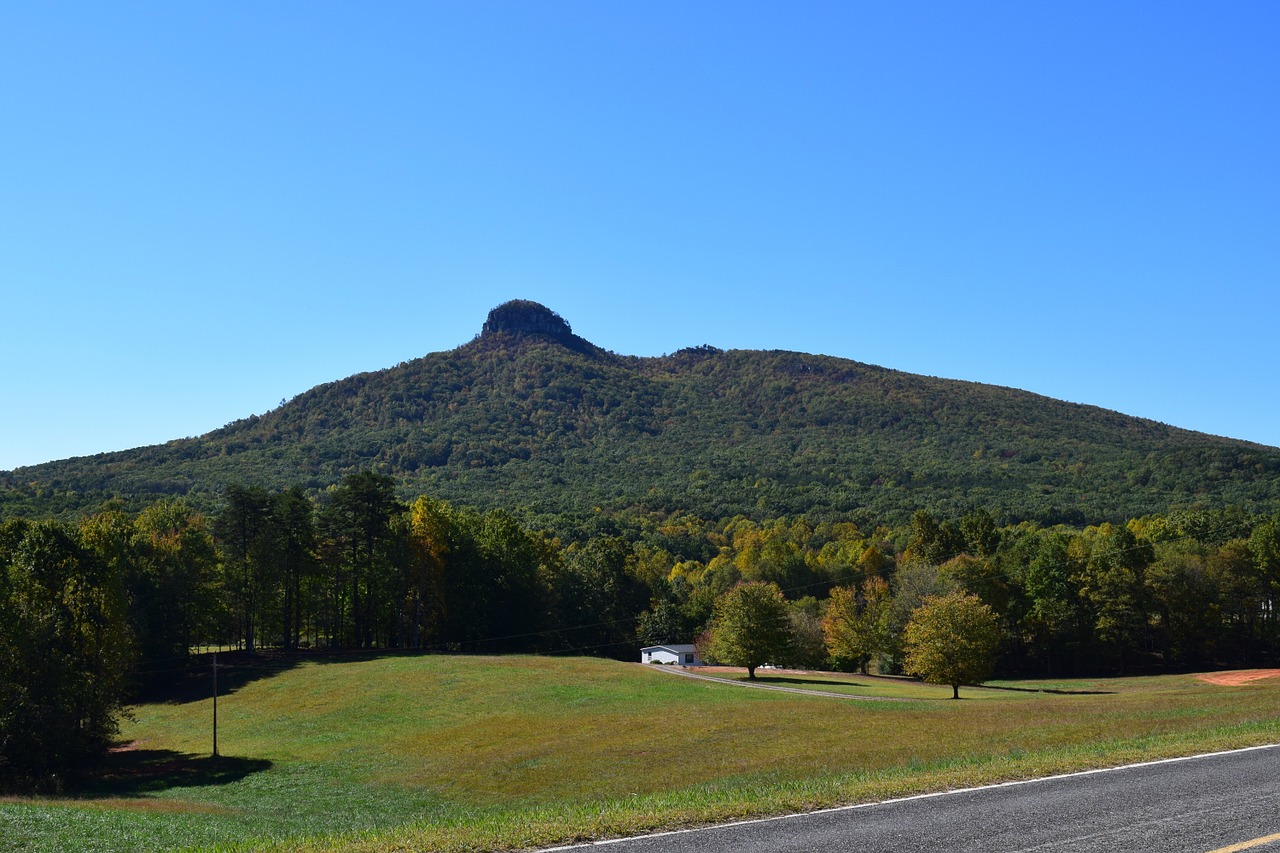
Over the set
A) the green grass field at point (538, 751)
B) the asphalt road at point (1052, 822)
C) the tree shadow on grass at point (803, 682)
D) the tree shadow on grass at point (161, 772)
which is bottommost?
the tree shadow on grass at point (803, 682)

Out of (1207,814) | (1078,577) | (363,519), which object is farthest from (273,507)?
(1207,814)

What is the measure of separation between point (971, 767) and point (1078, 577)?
3231 inches

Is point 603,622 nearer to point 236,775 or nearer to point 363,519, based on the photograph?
point 363,519

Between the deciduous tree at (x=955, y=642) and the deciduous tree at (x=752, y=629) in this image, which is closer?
the deciduous tree at (x=955, y=642)

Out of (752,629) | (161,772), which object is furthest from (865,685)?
(161,772)

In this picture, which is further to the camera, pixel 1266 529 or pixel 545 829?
pixel 1266 529

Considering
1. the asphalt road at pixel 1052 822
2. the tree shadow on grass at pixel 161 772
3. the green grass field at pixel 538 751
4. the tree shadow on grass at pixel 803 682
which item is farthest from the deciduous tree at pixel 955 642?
the asphalt road at pixel 1052 822

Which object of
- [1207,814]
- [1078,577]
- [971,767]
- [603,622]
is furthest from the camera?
[603,622]

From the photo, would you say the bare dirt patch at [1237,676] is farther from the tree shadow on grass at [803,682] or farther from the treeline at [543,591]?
the tree shadow on grass at [803,682]

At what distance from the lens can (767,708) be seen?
51281 mm

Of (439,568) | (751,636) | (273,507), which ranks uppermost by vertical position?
(273,507)

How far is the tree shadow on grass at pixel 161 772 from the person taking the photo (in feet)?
141

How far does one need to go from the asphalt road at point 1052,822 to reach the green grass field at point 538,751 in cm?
107

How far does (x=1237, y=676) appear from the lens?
7288 cm
